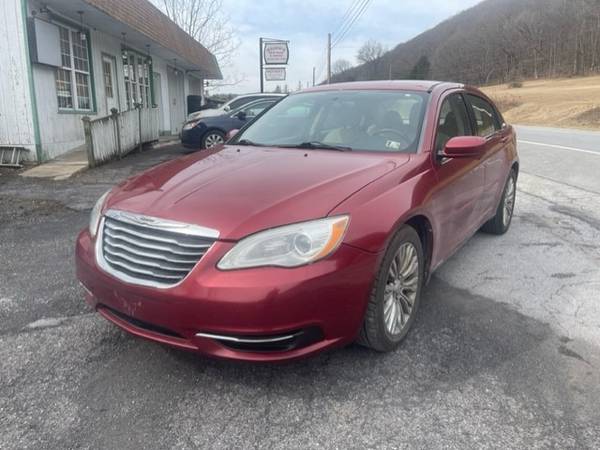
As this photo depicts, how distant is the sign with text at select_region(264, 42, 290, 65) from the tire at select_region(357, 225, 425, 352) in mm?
27749

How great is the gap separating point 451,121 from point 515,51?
106453 millimetres

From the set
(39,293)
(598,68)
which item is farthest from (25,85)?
(598,68)

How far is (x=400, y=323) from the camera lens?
2.91 metres

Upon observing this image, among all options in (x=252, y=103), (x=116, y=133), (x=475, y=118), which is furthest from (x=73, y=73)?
(x=475, y=118)

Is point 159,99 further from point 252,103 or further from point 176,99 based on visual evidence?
point 252,103

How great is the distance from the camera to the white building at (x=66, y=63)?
9203 mm

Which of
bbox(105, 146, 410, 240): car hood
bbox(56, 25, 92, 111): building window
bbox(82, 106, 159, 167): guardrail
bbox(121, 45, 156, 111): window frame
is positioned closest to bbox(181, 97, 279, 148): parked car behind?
bbox(82, 106, 159, 167): guardrail

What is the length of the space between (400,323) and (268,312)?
1075mm

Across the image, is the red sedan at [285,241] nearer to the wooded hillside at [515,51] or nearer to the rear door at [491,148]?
the rear door at [491,148]

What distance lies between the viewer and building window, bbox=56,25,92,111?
421 inches

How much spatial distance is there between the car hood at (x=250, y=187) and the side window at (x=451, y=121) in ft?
1.63

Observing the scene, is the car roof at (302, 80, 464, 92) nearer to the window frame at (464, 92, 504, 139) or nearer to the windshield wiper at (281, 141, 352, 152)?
Answer: the window frame at (464, 92, 504, 139)

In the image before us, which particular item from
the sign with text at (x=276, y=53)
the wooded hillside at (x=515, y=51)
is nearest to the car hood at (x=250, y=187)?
the sign with text at (x=276, y=53)

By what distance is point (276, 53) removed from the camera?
29.0m
